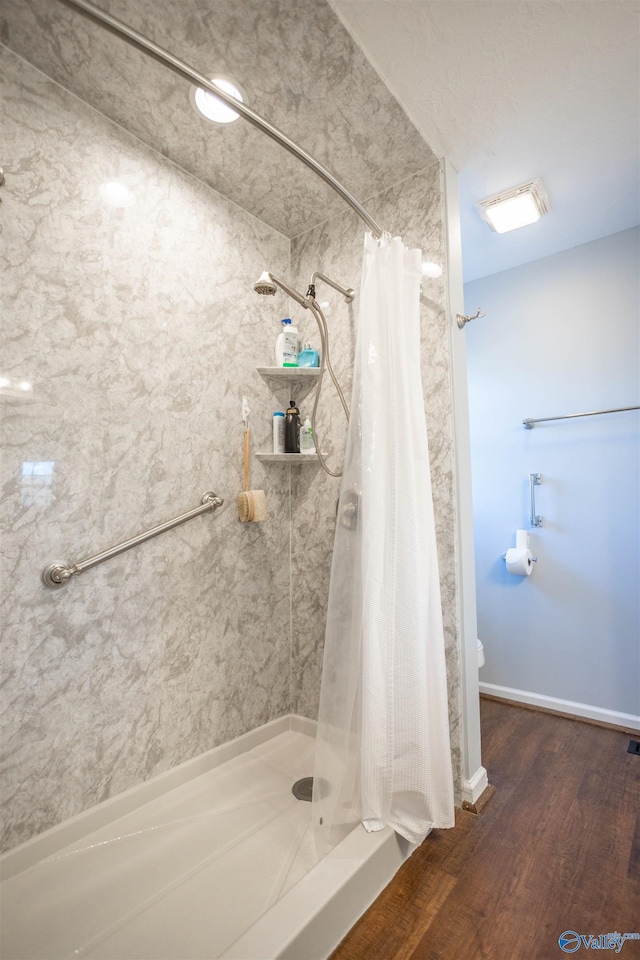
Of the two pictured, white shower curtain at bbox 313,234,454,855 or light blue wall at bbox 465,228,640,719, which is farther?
light blue wall at bbox 465,228,640,719

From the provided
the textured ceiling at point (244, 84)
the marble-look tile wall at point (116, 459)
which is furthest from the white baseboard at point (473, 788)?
the textured ceiling at point (244, 84)

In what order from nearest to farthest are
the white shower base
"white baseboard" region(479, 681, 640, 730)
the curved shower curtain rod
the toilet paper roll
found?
the curved shower curtain rod, the white shower base, "white baseboard" region(479, 681, 640, 730), the toilet paper roll

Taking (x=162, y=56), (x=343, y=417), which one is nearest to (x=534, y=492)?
(x=343, y=417)

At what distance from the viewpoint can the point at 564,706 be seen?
2156 millimetres

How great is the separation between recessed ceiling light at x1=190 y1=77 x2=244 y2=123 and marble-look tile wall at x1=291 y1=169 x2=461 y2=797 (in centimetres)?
64

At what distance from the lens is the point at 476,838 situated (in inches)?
52.3

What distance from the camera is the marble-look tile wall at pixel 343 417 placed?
59.7 inches

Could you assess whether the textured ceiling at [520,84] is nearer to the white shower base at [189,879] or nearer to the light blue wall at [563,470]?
the light blue wall at [563,470]

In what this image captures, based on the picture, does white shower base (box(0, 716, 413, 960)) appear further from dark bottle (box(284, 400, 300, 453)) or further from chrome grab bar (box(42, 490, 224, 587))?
dark bottle (box(284, 400, 300, 453))

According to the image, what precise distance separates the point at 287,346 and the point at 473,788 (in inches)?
71.5

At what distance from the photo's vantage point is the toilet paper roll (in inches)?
86.2

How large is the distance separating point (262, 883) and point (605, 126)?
8.55 ft

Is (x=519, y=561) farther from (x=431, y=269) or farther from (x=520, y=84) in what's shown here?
(x=520, y=84)

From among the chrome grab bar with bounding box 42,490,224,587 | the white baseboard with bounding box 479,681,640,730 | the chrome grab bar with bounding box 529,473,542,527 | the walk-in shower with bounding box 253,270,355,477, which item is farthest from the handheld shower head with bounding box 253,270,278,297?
the white baseboard with bounding box 479,681,640,730
